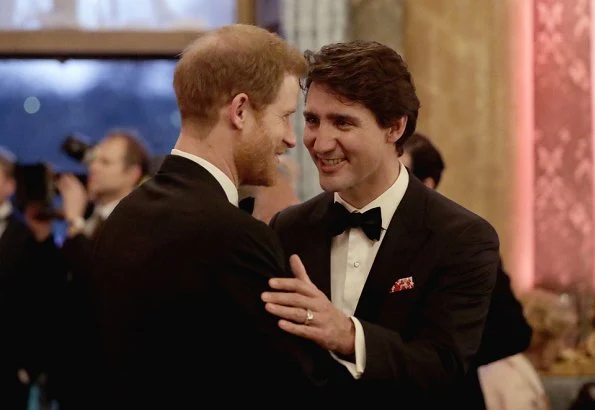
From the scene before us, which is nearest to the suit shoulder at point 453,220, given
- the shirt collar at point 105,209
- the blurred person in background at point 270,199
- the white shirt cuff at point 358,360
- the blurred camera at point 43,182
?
the white shirt cuff at point 358,360

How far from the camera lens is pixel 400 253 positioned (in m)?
2.38

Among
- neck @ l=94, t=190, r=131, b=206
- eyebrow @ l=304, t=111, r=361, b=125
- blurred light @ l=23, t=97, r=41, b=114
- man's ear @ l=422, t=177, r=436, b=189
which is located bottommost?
blurred light @ l=23, t=97, r=41, b=114

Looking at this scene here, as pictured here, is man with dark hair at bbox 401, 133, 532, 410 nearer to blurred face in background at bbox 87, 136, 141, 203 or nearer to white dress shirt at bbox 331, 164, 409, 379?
white dress shirt at bbox 331, 164, 409, 379

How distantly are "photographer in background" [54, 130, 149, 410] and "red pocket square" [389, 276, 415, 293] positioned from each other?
2.19m

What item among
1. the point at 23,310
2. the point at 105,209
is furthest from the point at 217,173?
the point at 23,310

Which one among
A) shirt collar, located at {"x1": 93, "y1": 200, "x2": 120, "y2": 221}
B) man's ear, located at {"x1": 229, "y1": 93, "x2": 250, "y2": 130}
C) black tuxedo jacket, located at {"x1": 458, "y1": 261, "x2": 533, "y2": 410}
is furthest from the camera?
shirt collar, located at {"x1": 93, "y1": 200, "x2": 120, "y2": 221}

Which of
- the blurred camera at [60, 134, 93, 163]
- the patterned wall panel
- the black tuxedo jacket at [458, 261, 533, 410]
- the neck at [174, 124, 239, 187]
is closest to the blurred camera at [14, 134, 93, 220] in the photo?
the blurred camera at [60, 134, 93, 163]

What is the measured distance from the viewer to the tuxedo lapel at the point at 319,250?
2.44 m

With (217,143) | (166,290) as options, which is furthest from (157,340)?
(217,143)

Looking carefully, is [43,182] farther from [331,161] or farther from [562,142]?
[331,161]

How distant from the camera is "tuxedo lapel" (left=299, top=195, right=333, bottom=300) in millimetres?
2436

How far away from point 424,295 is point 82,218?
103 inches

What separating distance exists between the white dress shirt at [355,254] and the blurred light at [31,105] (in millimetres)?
3881

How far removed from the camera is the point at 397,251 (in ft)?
7.82
